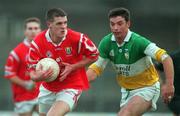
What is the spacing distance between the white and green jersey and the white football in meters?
0.84

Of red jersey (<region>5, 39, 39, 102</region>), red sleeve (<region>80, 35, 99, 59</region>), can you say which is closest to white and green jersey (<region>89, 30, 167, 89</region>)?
red sleeve (<region>80, 35, 99, 59</region>)

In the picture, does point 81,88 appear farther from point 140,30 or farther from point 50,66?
point 140,30

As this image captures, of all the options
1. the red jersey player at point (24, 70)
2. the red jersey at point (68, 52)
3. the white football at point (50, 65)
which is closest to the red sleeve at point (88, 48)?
the red jersey at point (68, 52)

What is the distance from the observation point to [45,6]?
805 inches

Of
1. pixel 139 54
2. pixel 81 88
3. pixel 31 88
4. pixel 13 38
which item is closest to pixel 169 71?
pixel 139 54

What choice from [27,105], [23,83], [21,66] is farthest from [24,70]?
[27,105]

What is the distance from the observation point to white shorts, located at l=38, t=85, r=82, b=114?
10937 millimetres

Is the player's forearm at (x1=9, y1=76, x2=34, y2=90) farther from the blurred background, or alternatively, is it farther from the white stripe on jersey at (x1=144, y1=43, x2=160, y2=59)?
the blurred background

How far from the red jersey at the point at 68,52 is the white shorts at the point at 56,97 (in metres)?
0.08

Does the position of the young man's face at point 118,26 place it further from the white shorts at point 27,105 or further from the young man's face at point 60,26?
the white shorts at point 27,105

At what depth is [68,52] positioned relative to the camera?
36.3ft

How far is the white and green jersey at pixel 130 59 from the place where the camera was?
1108cm

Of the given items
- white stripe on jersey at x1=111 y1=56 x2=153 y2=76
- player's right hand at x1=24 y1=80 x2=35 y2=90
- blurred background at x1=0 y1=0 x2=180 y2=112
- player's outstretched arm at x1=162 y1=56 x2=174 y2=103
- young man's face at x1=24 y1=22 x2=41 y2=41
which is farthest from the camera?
blurred background at x1=0 y1=0 x2=180 y2=112

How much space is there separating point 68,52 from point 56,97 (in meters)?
0.69
